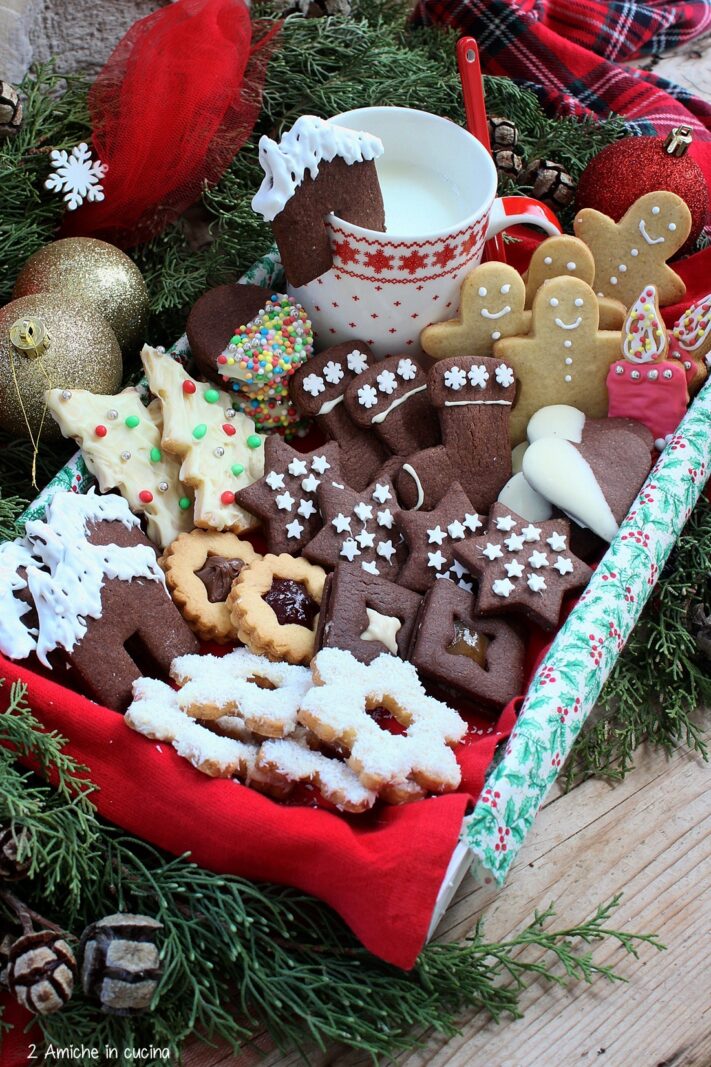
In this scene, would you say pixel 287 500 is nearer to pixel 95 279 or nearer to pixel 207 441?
pixel 207 441

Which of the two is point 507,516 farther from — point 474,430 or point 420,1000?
point 420,1000

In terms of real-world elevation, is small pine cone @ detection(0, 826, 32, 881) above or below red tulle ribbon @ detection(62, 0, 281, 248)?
below

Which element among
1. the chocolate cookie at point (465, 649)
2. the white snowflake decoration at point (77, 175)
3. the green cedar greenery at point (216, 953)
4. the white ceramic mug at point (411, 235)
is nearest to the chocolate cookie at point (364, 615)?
the chocolate cookie at point (465, 649)

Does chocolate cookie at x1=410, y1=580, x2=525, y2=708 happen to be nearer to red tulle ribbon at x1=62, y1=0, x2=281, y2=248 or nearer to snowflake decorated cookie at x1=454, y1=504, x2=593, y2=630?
snowflake decorated cookie at x1=454, y1=504, x2=593, y2=630

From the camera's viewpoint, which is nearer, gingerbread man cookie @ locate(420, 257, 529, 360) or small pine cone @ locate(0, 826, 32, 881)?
small pine cone @ locate(0, 826, 32, 881)

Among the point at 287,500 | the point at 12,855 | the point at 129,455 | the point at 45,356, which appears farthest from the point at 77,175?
the point at 12,855

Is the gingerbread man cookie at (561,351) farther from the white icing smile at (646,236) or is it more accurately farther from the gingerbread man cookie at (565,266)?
the white icing smile at (646,236)

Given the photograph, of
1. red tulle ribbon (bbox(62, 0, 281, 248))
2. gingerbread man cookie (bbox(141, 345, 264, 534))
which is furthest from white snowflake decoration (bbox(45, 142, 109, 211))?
gingerbread man cookie (bbox(141, 345, 264, 534))
